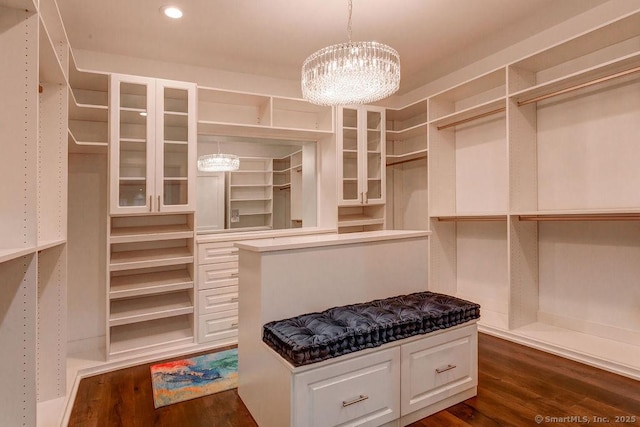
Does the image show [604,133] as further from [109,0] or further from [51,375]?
[51,375]

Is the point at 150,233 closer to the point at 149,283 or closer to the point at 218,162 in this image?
Result: the point at 149,283

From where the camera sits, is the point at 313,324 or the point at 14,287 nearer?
the point at 14,287

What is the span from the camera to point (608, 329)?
9.27 feet

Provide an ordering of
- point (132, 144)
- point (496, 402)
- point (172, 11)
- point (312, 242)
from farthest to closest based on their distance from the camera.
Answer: point (132, 144) → point (172, 11) → point (496, 402) → point (312, 242)

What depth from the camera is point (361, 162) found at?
403 cm

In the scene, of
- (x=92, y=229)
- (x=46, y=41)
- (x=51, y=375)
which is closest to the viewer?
(x=46, y=41)

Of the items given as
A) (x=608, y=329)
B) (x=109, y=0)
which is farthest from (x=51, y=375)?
(x=608, y=329)

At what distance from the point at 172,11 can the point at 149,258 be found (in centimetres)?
203

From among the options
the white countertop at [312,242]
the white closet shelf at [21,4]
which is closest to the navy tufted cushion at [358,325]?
the white countertop at [312,242]

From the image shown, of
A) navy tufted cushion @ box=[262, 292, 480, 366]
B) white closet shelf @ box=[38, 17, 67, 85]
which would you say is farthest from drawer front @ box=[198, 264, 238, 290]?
white closet shelf @ box=[38, 17, 67, 85]

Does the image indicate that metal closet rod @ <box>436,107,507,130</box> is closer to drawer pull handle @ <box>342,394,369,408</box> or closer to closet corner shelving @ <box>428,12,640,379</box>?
closet corner shelving @ <box>428,12,640,379</box>

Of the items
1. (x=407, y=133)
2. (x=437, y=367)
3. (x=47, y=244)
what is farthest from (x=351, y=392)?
(x=407, y=133)

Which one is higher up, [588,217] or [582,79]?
[582,79]

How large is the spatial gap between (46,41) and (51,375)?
196 centimetres
